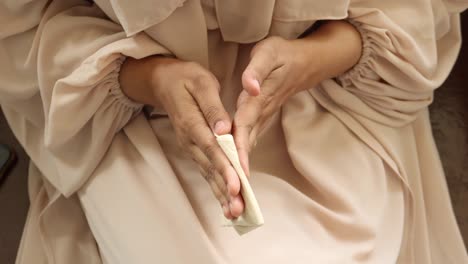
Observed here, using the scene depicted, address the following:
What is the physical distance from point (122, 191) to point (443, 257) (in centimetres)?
43

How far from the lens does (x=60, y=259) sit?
0.76m

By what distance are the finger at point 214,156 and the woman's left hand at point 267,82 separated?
2 centimetres

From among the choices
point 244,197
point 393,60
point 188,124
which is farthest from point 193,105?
point 393,60

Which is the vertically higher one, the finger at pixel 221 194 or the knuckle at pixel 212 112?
the knuckle at pixel 212 112

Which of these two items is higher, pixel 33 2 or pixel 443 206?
pixel 33 2

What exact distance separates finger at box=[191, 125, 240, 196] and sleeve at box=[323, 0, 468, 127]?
21 centimetres

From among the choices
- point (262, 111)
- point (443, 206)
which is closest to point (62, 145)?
point (262, 111)

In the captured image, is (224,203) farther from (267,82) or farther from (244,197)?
(267,82)

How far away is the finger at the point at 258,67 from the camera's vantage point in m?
0.57

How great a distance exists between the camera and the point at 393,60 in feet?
2.28

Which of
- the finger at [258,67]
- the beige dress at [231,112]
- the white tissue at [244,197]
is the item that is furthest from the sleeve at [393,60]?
the white tissue at [244,197]

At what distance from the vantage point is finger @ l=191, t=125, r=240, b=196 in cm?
52

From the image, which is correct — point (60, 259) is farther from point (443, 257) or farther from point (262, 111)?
point (443, 257)

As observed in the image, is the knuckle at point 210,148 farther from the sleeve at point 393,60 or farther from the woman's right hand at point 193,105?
the sleeve at point 393,60
